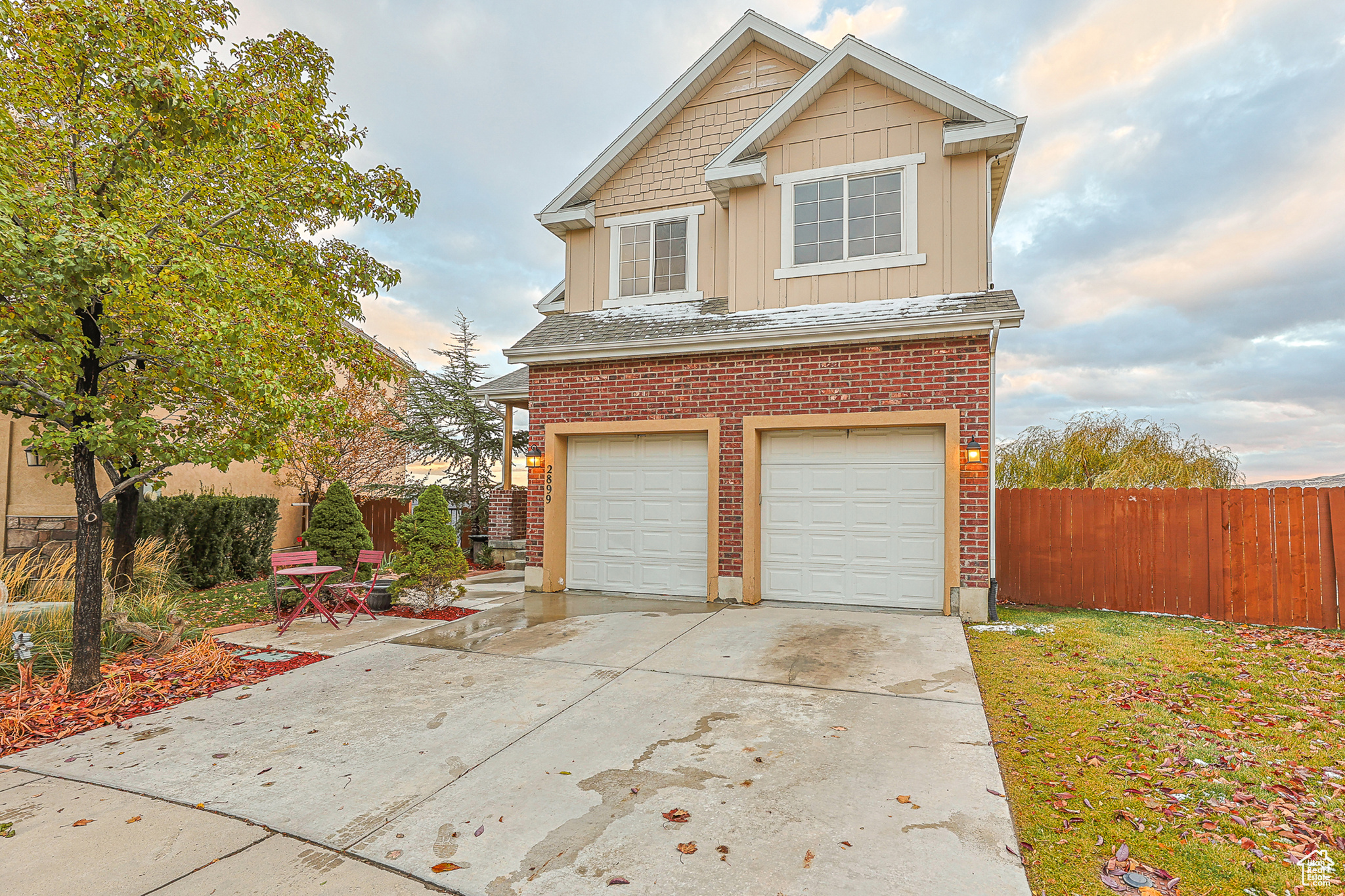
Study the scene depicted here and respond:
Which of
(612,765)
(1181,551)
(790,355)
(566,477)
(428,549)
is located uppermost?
(790,355)

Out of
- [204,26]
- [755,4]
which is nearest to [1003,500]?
[755,4]

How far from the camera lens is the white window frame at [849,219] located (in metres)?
8.53

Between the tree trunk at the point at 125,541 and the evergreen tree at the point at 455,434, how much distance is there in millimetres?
7333

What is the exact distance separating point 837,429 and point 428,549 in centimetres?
585

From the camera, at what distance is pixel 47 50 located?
195 inches

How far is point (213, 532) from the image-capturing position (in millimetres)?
11305

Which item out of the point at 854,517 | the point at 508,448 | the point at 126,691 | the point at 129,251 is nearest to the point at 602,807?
the point at 126,691

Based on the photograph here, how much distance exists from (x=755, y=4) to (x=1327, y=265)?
45.8ft

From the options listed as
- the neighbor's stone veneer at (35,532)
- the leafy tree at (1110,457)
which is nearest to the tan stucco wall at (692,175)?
the leafy tree at (1110,457)

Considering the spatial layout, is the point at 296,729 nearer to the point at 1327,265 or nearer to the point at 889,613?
the point at 889,613

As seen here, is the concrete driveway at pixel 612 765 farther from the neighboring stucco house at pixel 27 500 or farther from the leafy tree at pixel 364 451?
the leafy tree at pixel 364 451

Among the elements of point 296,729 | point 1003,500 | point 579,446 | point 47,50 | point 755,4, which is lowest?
point 296,729

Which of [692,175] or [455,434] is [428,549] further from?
[455,434]

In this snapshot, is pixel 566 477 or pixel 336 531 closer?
pixel 336 531
